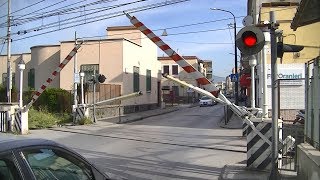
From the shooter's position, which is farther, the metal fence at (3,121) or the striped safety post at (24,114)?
the metal fence at (3,121)

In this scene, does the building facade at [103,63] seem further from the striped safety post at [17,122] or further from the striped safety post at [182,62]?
the striped safety post at [182,62]

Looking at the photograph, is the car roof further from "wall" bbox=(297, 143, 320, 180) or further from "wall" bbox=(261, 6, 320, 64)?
"wall" bbox=(261, 6, 320, 64)

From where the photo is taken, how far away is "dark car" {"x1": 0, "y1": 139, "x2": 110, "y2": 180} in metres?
3.23

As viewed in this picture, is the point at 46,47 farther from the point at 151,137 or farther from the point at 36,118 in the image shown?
the point at 151,137

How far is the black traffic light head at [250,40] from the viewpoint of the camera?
25.9 feet

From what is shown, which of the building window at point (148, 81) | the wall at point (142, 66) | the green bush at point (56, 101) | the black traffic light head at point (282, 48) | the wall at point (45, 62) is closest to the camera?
the black traffic light head at point (282, 48)

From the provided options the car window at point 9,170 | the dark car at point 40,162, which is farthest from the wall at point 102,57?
the car window at point 9,170

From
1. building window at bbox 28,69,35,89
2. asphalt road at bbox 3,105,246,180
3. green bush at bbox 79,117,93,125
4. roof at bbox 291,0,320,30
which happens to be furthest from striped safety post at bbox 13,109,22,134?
building window at bbox 28,69,35,89

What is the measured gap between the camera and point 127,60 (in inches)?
1590

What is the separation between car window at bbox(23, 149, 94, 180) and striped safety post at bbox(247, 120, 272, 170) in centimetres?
660

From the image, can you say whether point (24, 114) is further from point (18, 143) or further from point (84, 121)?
point (18, 143)

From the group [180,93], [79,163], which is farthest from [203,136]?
[180,93]

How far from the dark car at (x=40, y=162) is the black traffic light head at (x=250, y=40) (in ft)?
14.6

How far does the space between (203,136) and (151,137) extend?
2287 mm
